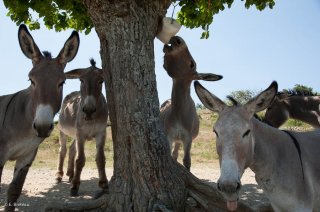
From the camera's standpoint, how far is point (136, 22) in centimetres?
458

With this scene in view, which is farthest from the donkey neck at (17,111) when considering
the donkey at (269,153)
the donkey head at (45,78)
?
the donkey at (269,153)

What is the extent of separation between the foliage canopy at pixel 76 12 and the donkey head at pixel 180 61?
3.65 ft

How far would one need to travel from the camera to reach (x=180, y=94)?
23.2ft

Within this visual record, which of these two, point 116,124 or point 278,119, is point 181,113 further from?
point 278,119

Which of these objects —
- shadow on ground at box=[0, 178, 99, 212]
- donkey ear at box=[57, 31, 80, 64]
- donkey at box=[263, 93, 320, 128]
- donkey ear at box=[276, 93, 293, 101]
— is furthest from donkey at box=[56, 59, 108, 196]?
donkey ear at box=[276, 93, 293, 101]

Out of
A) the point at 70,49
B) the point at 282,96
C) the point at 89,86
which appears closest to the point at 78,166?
the point at 89,86

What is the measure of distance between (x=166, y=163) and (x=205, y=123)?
1464 centimetres

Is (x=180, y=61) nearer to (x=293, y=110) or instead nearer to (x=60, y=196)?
(x=60, y=196)

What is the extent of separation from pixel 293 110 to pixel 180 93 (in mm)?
4288

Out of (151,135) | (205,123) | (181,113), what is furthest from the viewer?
(205,123)

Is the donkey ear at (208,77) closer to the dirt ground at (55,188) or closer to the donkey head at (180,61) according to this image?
the donkey head at (180,61)

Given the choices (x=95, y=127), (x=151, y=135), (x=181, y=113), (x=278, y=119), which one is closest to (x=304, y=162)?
(x=151, y=135)

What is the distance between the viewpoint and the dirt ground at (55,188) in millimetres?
6473

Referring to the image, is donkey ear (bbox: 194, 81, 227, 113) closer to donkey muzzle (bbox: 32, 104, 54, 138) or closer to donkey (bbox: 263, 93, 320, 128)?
donkey muzzle (bbox: 32, 104, 54, 138)
